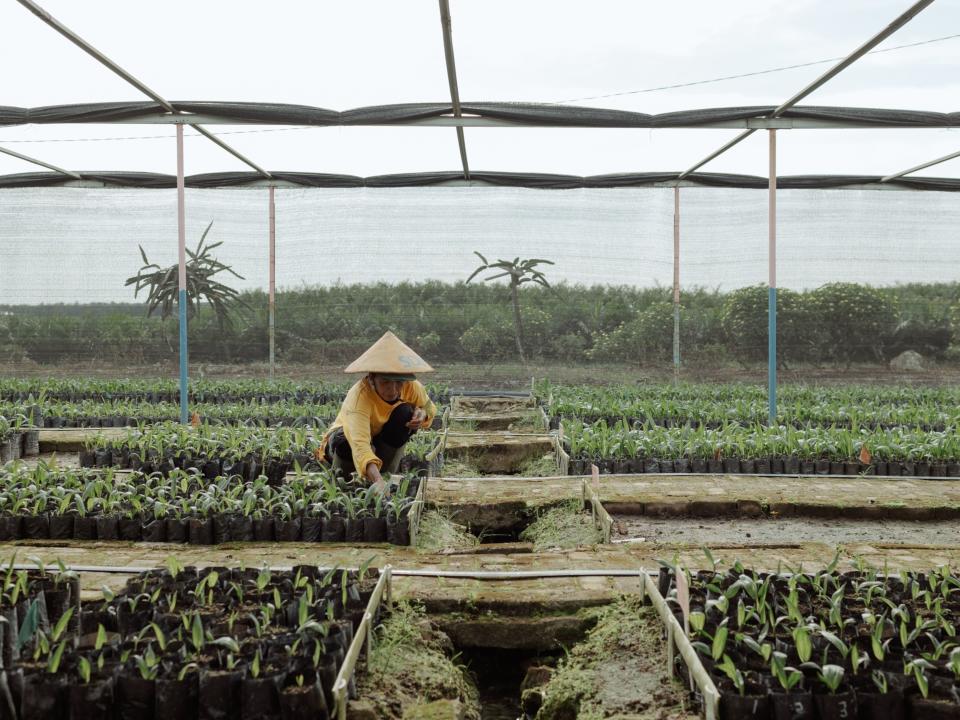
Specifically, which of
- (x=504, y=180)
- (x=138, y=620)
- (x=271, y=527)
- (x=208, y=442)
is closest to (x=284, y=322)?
(x=504, y=180)

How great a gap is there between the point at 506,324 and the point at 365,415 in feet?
20.5

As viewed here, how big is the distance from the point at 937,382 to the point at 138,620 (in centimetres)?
1029

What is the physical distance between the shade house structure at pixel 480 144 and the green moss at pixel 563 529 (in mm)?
2865

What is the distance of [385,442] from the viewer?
497cm

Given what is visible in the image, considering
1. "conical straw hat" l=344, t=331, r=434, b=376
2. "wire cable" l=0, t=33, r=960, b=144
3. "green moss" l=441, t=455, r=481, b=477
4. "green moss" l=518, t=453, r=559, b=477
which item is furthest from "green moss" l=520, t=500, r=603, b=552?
"wire cable" l=0, t=33, r=960, b=144

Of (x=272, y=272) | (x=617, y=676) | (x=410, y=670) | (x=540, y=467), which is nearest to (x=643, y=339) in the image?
(x=540, y=467)

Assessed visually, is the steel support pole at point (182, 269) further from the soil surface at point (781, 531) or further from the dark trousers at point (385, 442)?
the soil surface at point (781, 531)

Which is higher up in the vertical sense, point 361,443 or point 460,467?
point 361,443

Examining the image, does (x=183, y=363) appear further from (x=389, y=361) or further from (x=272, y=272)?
(x=389, y=361)

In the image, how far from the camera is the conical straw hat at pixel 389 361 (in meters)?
4.21

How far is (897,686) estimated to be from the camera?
2227mm

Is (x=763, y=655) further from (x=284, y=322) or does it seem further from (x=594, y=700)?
(x=284, y=322)

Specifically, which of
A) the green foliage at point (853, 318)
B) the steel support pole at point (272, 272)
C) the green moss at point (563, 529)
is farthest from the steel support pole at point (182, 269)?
the green foliage at point (853, 318)

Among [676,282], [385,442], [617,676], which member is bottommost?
[617,676]
